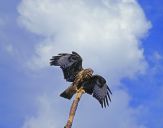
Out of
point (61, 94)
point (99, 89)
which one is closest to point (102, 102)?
point (99, 89)

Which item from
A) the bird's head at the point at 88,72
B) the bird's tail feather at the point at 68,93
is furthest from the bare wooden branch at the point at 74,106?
the bird's head at the point at 88,72

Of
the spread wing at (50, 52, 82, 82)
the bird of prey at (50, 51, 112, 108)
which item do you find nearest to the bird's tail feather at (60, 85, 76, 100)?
the bird of prey at (50, 51, 112, 108)

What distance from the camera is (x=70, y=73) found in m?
21.7

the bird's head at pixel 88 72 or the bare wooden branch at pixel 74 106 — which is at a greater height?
the bird's head at pixel 88 72

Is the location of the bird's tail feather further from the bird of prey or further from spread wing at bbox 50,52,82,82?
spread wing at bbox 50,52,82,82

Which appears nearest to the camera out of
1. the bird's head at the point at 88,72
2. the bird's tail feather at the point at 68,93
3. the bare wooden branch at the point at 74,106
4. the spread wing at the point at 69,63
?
the bare wooden branch at the point at 74,106

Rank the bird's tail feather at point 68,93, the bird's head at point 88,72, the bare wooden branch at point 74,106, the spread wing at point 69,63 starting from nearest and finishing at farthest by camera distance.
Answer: the bare wooden branch at point 74,106 < the bird's tail feather at point 68,93 < the bird's head at point 88,72 < the spread wing at point 69,63

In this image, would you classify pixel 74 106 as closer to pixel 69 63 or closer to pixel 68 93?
pixel 68 93

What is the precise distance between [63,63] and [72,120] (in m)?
3.90

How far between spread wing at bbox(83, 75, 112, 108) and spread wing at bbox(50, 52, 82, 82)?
716 mm

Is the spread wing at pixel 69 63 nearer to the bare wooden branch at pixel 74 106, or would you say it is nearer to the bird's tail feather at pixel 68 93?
the bird's tail feather at pixel 68 93

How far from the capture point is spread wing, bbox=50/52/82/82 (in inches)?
854

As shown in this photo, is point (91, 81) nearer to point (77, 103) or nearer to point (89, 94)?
point (89, 94)

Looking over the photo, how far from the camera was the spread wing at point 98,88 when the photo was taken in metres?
21.2
